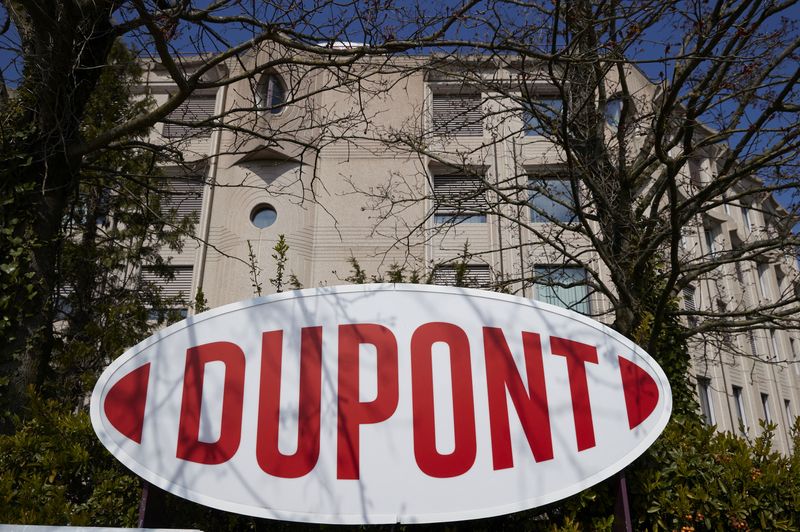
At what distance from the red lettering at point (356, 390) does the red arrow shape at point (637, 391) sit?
4.97ft

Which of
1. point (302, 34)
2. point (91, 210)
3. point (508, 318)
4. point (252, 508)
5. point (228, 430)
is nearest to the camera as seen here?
point (252, 508)

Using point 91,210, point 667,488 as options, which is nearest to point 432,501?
point 667,488

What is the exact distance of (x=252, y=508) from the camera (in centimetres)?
347

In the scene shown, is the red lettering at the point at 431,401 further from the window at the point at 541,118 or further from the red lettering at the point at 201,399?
the window at the point at 541,118

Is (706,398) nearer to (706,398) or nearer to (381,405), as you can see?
(706,398)

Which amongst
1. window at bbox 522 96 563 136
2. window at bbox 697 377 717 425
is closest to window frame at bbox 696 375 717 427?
window at bbox 697 377 717 425

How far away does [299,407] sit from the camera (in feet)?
12.3

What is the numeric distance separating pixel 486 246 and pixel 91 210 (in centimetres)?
935

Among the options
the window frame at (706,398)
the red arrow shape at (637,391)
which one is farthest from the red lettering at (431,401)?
the window frame at (706,398)

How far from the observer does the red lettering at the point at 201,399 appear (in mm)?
3631

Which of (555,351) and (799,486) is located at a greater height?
(555,351)

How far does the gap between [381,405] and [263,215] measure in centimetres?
1296

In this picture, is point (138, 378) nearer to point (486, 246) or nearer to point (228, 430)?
point (228, 430)

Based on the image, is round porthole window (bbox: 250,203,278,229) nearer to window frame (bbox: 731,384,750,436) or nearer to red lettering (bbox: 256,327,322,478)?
red lettering (bbox: 256,327,322,478)
